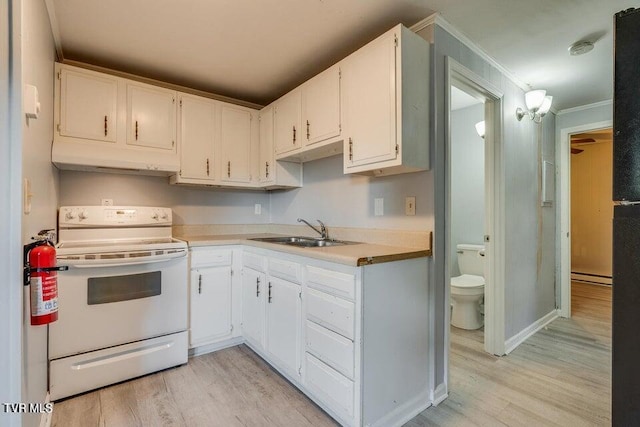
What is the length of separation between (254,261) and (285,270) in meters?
0.49

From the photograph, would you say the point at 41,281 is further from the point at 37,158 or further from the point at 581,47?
the point at 581,47

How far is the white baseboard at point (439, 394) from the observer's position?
1.83 m

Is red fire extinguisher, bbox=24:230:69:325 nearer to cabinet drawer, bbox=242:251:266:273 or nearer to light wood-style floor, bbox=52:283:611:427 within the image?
light wood-style floor, bbox=52:283:611:427

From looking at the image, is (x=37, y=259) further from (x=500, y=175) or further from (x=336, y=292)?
(x=500, y=175)

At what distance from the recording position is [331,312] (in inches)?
64.7

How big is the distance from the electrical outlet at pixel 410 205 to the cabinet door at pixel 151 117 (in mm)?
2012

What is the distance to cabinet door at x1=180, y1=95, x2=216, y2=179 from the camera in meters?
2.67

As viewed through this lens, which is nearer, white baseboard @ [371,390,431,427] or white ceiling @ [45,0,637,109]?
white baseboard @ [371,390,431,427]

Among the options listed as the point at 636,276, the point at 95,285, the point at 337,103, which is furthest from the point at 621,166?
the point at 95,285

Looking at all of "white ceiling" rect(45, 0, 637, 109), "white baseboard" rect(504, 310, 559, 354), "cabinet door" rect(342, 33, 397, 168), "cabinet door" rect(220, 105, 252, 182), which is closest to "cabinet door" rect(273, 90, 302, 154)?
"white ceiling" rect(45, 0, 637, 109)

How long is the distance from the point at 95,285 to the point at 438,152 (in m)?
2.33

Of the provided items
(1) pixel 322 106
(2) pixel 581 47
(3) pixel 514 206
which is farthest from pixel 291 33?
(3) pixel 514 206

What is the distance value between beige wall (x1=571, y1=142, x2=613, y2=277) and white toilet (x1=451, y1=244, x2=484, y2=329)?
10.5 ft

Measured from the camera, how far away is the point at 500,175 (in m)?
2.42
